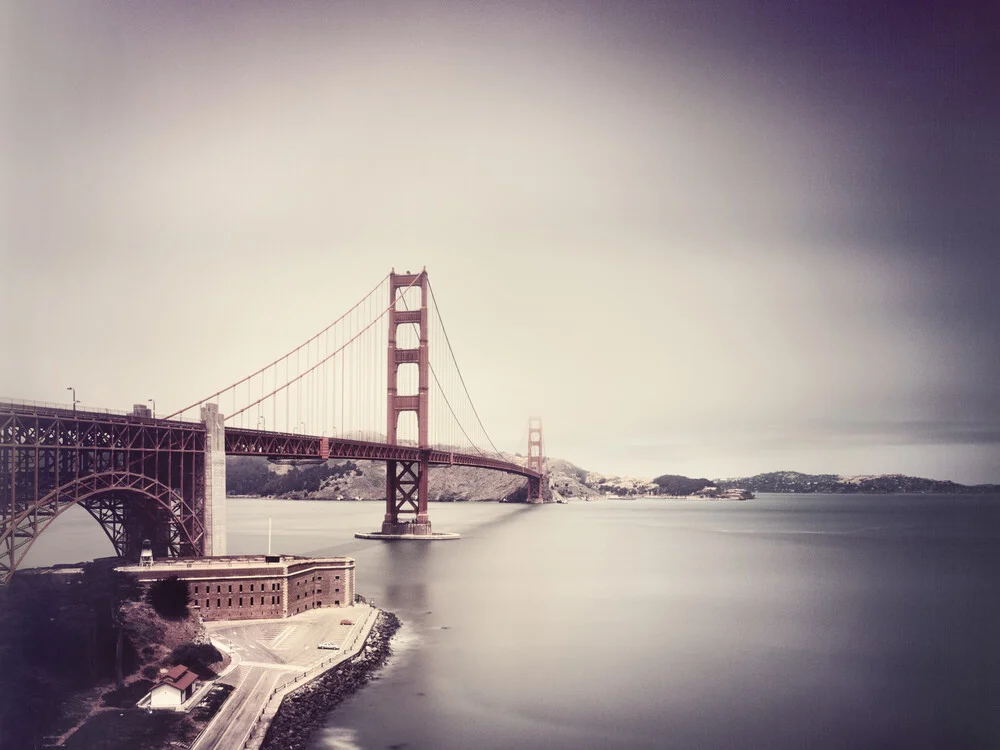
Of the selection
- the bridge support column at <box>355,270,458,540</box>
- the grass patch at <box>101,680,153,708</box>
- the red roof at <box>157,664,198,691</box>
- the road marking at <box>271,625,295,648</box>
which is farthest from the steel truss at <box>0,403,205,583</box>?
the bridge support column at <box>355,270,458,540</box>

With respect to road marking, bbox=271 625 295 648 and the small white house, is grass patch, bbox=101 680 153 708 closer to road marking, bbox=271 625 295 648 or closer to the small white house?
the small white house

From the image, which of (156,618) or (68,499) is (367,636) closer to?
(156,618)

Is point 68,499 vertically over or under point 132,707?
over

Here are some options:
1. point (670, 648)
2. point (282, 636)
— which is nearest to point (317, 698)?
point (282, 636)

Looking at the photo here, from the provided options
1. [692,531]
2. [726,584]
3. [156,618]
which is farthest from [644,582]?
[692,531]

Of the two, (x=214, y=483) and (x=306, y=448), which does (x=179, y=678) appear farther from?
(x=306, y=448)
